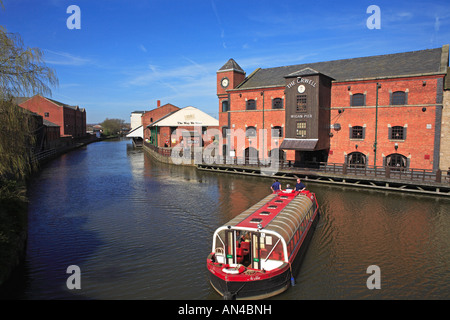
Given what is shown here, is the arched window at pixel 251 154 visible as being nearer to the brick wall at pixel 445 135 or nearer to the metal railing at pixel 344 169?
the metal railing at pixel 344 169

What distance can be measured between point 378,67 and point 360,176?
34.7 feet

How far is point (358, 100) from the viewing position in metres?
27.8

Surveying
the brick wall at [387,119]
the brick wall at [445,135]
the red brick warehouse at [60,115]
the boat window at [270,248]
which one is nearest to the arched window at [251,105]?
the brick wall at [387,119]

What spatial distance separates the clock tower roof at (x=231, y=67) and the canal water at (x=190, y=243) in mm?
15853

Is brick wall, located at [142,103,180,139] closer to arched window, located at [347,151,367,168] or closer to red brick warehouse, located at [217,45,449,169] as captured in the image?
red brick warehouse, located at [217,45,449,169]

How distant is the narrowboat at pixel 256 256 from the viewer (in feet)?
29.6

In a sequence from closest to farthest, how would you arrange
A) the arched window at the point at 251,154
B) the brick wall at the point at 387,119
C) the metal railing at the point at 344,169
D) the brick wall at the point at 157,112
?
the metal railing at the point at 344,169 < the brick wall at the point at 387,119 < the arched window at the point at 251,154 < the brick wall at the point at 157,112

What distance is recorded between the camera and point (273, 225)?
34.0ft

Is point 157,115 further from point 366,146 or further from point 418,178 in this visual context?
point 418,178

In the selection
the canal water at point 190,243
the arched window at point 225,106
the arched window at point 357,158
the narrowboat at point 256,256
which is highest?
the arched window at point 225,106

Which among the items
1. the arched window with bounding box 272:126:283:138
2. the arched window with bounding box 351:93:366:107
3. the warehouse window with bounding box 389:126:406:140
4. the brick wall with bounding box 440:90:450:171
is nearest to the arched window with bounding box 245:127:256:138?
the arched window with bounding box 272:126:283:138

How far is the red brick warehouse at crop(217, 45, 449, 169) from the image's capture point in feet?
81.5

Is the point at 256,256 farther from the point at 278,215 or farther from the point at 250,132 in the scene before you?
the point at 250,132
